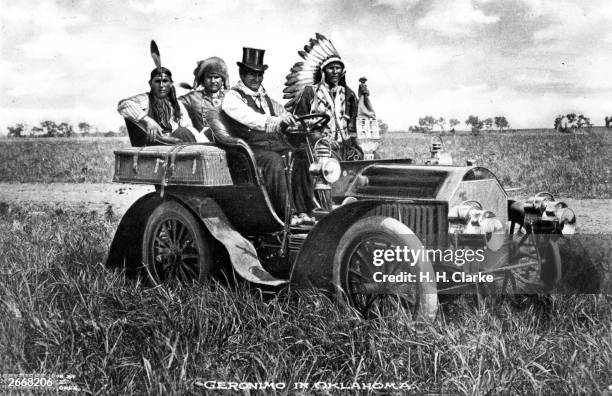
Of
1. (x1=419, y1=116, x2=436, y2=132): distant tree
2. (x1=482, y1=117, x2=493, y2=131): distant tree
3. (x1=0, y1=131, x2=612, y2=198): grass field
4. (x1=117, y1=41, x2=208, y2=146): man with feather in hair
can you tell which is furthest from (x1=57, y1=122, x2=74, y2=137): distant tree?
(x1=482, y1=117, x2=493, y2=131): distant tree

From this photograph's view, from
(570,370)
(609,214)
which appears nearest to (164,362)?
(570,370)

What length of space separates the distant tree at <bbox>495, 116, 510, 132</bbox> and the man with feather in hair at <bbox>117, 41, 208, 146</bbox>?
239 cm

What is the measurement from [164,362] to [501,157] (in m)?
10.5

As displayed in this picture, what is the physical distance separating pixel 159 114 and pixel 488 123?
2671mm

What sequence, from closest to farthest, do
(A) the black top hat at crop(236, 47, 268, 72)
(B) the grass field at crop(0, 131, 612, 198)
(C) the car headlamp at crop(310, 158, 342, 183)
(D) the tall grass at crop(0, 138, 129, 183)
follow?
(C) the car headlamp at crop(310, 158, 342, 183) → (A) the black top hat at crop(236, 47, 268, 72) → (B) the grass field at crop(0, 131, 612, 198) → (D) the tall grass at crop(0, 138, 129, 183)

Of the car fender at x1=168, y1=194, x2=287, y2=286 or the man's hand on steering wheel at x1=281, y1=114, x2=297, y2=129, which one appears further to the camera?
the man's hand on steering wheel at x1=281, y1=114, x2=297, y2=129

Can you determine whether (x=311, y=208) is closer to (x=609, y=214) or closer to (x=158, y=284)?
(x=158, y=284)

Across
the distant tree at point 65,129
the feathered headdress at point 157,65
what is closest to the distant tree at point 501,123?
the feathered headdress at point 157,65

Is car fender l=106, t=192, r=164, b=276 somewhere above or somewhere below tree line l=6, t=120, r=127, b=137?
below

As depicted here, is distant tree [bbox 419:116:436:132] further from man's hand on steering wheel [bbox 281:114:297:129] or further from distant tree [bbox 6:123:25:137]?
distant tree [bbox 6:123:25:137]

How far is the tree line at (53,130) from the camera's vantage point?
5.71 m

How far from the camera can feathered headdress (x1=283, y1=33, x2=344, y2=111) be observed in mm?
4973

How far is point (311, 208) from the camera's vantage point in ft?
16.3

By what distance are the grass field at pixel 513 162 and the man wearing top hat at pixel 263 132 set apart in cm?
220
